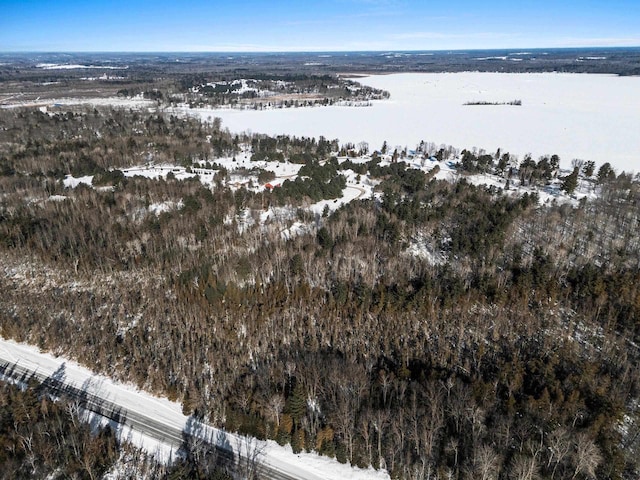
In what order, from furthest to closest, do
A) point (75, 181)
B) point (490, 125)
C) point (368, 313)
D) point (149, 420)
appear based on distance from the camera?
1. point (490, 125)
2. point (75, 181)
3. point (368, 313)
4. point (149, 420)

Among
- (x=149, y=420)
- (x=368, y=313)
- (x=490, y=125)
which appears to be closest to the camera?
(x=149, y=420)

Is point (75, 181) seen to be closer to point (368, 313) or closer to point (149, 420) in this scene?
point (149, 420)

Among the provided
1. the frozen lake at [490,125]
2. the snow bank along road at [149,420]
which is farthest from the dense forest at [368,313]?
the frozen lake at [490,125]

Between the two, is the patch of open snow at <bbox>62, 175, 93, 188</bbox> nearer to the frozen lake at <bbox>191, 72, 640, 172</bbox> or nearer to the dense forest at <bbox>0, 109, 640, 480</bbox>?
the dense forest at <bbox>0, 109, 640, 480</bbox>

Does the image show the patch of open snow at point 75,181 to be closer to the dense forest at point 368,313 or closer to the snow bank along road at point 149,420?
the dense forest at point 368,313

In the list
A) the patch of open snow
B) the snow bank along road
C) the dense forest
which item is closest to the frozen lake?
the dense forest

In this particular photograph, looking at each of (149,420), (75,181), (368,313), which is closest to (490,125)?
(368,313)

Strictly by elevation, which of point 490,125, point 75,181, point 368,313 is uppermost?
point 490,125

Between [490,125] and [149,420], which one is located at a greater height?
[490,125]
